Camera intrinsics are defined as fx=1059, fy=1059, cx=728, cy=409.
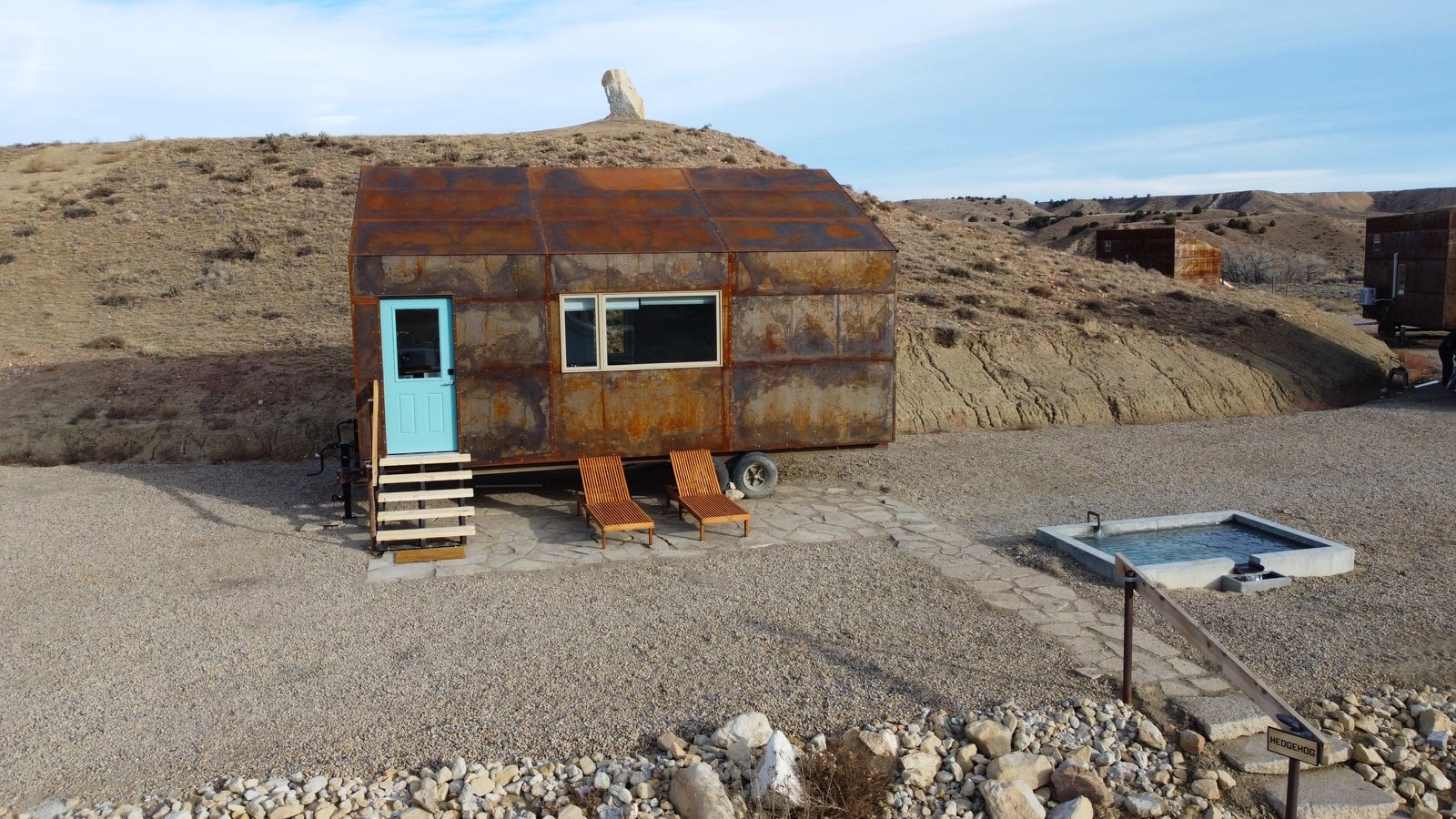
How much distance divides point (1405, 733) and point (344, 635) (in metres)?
7.47

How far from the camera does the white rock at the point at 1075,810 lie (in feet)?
19.7

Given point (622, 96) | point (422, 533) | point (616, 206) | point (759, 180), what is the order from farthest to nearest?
point (622, 96)
point (759, 180)
point (616, 206)
point (422, 533)

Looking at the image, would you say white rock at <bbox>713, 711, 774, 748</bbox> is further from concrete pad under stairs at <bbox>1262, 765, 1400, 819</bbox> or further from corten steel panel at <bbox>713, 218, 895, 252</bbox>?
corten steel panel at <bbox>713, 218, 895, 252</bbox>

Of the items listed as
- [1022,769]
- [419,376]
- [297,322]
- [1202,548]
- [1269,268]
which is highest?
[1269,268]

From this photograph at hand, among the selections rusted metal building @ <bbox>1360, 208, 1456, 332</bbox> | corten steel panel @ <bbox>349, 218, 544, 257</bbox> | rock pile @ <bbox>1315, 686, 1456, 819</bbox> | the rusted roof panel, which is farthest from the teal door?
rusted metal building @ <bbox>1360, 208, 1456, 332</bbox>

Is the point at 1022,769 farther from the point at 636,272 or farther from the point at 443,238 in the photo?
the point at 443,238

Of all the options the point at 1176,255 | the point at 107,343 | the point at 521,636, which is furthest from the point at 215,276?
the point at 1176,255

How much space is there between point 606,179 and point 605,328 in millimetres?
2689

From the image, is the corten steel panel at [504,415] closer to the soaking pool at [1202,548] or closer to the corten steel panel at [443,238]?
the corten steel panel at [443,238]

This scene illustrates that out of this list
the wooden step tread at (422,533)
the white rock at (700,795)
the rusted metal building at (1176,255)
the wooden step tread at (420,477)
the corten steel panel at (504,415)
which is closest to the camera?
the white rock at (700,795)

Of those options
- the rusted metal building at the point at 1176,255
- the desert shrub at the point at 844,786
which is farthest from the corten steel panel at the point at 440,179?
the rusted metal building at the point at 1176,255

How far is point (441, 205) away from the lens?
12148 mm

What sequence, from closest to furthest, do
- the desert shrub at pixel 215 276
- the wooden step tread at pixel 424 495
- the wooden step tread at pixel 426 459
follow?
the wooden step tread at pixel 424 495, the wooden step tread at pixel 426 459, the desert shrub at pixel 215 276

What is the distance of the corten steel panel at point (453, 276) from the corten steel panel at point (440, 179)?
185 cm
